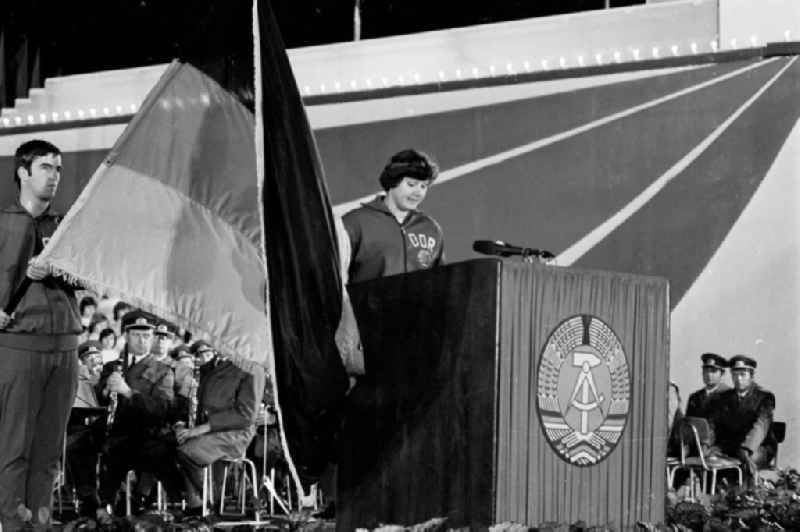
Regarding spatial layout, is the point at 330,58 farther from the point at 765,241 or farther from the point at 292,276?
the point at 292,276

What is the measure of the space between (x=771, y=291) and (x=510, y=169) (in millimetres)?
2081

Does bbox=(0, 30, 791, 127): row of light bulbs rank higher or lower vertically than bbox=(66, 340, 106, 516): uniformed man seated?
higher

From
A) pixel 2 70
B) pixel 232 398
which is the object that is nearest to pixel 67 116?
pixel 232 398

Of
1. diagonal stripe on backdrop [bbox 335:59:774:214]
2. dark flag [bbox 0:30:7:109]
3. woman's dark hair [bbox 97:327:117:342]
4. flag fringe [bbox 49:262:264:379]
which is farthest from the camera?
dark flag [bbox 0:30:7:109]

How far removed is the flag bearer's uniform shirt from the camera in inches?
201

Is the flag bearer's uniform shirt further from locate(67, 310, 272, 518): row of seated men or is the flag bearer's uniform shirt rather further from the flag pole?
locate(67, 310, 272, 518): row of seated men

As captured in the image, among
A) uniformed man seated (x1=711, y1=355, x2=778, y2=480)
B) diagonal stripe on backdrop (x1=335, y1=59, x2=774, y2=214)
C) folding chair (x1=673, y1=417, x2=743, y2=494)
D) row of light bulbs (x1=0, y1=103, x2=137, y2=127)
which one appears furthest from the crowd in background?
uniformed man seated (x1=711, y1=355, x2=778, y2=480)

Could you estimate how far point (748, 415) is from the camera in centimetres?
942

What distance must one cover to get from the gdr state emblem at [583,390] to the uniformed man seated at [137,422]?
5180 millimetres

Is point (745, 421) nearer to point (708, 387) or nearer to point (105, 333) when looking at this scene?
point (708, 387)

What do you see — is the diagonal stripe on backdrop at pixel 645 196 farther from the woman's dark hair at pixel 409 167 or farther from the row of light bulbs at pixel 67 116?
the woman's dark hair at pixel 409 167

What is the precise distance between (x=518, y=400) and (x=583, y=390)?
201mm

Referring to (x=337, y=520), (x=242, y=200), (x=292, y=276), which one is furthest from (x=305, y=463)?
(x=242, y=200)

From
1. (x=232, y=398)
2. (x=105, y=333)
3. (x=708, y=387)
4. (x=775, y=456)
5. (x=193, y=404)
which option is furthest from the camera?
(x=105, y=333)
